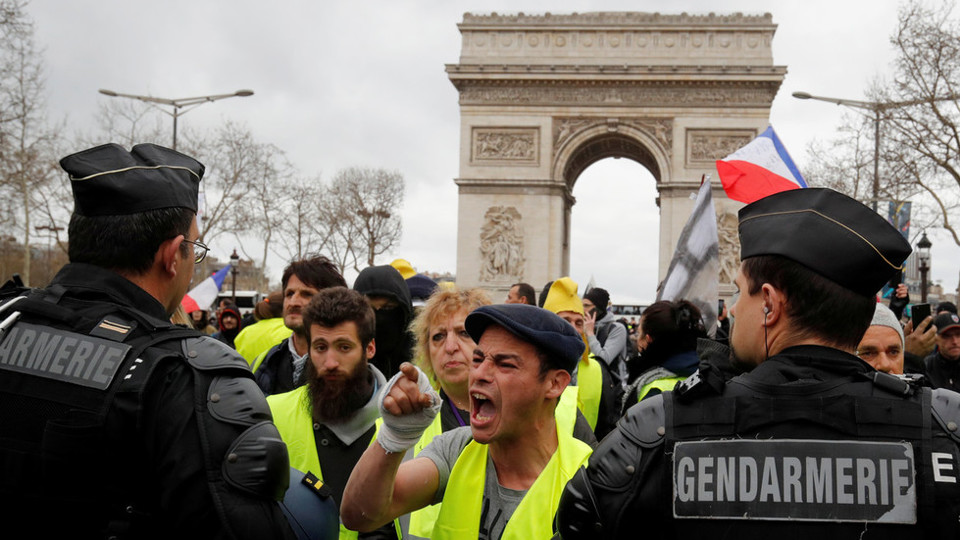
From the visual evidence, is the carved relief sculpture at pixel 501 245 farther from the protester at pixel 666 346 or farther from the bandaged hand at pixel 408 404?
the bandaged hand at pixel 408 404

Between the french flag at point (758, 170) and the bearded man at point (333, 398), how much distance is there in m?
3.88

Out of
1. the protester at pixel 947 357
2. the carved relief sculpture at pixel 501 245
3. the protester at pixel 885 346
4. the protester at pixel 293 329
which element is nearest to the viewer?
the protester at pixel 885 346

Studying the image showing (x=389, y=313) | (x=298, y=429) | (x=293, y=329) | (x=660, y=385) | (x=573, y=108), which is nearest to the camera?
(x=298, y=429)

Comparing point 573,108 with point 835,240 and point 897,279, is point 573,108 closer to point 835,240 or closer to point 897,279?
point 897,279

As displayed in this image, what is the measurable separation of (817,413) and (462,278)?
28.5 m

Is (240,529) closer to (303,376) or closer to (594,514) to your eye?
(594,514)

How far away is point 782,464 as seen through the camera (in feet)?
6.23

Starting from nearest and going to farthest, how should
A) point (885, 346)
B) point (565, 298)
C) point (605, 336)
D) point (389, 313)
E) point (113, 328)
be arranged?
point (113, 328) < point (885, 346) < point (389, 313) < point (565, 298) < point (605, 336)

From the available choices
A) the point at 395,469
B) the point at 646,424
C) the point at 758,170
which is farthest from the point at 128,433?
the point at 758,170

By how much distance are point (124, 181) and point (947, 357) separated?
23.5 feet

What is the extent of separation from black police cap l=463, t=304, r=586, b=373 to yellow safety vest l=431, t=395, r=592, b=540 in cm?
31

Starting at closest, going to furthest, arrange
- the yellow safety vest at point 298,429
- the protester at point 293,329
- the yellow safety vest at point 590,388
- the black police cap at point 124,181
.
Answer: the black police cap at point 124,181 → the yellow safety vest at point 298,429 → the protester at point 293,329 → the yellow safety vest at point 590,388

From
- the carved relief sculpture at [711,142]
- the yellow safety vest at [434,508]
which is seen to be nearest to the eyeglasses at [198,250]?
the yellow safety vest at [434,508]

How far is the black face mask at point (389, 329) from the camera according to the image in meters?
5.33
